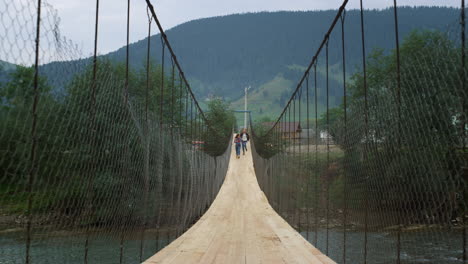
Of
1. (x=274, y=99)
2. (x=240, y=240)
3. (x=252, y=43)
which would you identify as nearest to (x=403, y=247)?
(x=240, y=240)

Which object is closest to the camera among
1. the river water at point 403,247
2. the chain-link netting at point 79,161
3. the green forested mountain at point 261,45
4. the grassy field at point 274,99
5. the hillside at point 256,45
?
the chain-link netting at point 79,161

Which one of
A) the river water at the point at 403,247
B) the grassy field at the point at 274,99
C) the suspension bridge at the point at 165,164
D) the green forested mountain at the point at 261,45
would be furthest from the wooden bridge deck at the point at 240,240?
the green forested mountain at the point at 261,45

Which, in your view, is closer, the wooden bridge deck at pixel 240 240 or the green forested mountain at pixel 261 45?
the wooden bridge deck at pixel 240 240

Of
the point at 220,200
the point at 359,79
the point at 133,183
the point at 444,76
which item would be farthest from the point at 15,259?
the point at 359,79

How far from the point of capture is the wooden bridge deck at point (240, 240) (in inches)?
141

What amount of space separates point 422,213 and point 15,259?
24.0 feet

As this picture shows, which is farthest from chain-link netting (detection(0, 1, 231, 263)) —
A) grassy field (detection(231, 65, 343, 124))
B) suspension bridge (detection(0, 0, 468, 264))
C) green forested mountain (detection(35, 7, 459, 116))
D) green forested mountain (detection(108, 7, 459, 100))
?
green forested mountain (detection(108, 7, 459, 100))

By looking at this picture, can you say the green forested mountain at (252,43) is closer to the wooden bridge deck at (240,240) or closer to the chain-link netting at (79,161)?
the wooden bridge deck at (240,240)

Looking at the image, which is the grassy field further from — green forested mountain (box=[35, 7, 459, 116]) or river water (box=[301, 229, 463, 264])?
river water (box=[301, 229, 463, 264])

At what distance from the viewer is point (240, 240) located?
472 centimetres

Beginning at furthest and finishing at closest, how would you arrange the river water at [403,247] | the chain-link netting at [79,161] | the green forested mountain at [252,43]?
1. the green forested mountain at [252,43]
2. the river water at [403,247]
3. the chain-link netting at [79,161]

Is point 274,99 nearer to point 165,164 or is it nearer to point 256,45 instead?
point 256,45

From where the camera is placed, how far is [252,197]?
9555 millimetres

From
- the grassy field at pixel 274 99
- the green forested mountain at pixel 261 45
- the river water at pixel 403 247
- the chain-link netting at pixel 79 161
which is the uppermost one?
the green forested mountain at pixel 261 45
